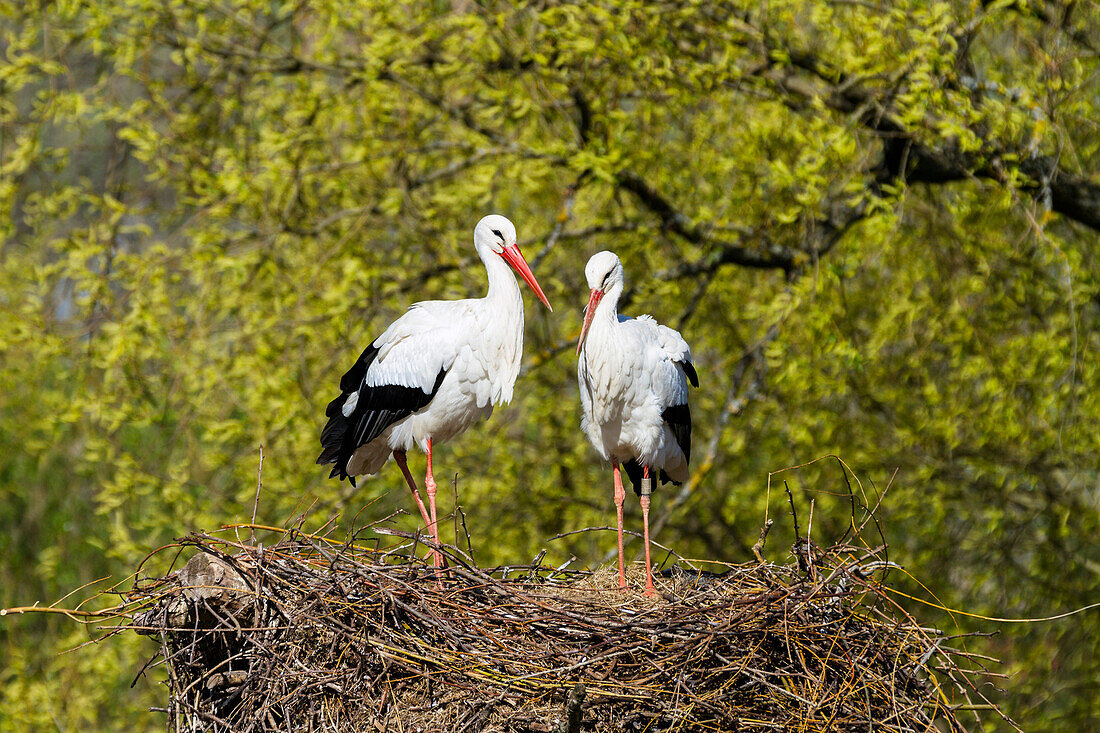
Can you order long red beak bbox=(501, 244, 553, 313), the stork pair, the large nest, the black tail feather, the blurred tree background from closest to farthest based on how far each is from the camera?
the large nest
long red beak bbox=(501, 244, 553, 313)
the stork pair
the black tail feather
the blurred tree background

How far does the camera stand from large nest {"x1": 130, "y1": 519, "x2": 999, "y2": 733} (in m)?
3.16

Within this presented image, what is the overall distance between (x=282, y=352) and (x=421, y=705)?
3.86 m

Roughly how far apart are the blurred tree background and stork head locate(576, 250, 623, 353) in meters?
1.23

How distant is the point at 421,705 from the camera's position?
328 centimetres

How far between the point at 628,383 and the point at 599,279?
0.48 m

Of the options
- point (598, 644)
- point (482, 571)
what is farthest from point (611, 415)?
point (598, 644)

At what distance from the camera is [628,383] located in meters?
4.72

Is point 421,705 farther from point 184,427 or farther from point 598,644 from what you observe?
point 184,427

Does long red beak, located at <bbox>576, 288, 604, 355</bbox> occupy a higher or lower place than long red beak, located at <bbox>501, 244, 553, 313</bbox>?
lower

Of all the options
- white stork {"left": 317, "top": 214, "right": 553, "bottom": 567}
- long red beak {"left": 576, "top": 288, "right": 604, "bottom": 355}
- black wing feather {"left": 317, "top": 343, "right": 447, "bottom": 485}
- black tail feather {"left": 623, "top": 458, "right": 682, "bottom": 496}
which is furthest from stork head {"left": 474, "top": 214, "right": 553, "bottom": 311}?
black tail feather {"left": 623, "top": 458, "right": 682, "bottom": 496}

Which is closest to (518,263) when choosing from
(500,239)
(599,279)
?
(500,239)

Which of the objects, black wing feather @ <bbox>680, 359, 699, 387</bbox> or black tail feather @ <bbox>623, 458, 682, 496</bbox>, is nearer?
black wing feather @ <bbox>680, 359, 699, 387</bbox>

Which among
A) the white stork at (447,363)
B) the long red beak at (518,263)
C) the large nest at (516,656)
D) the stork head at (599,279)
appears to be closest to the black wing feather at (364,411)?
the white stork at (447,363)

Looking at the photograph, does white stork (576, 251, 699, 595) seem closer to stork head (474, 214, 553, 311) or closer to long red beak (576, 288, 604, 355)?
long red beak (576, 288, 604, 355)
